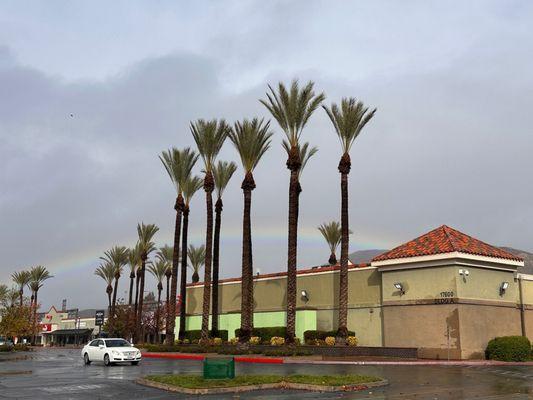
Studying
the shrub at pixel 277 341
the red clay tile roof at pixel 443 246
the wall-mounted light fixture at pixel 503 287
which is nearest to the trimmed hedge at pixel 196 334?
the shrub at pixel 277 341

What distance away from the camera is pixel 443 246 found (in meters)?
35.8

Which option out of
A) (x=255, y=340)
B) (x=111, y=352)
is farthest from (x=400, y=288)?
(x=111, y=352)

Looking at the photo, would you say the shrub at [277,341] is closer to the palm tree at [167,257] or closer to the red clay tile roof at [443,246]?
the red clay tile roof at [443,246]

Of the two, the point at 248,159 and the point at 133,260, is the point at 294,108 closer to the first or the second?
the point at 248,159

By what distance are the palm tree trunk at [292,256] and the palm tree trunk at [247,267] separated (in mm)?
3989

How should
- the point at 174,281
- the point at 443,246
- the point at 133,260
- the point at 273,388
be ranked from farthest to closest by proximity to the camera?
the point at 133,260
the point at 174,281
the point at 443,246
the point at 273,388

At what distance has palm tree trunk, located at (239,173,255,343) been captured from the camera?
133ft

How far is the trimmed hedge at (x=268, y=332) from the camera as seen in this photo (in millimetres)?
43094

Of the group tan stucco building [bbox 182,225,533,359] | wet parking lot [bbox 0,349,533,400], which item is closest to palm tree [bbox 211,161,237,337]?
tan stucco building [bbox 182,225,533,359]

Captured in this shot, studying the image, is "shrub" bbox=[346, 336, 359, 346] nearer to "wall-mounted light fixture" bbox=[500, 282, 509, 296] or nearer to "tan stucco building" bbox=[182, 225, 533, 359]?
"tan stucco building" bbox=[182, 225, 533, 359]

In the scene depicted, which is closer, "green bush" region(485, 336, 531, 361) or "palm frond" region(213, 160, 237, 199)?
"green bush" region(485, 336, 531, 361)

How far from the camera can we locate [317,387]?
17.2 meters

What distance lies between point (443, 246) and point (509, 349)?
6863 millimetres

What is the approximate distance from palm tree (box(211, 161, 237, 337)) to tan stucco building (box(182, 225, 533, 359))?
28.3 ft
